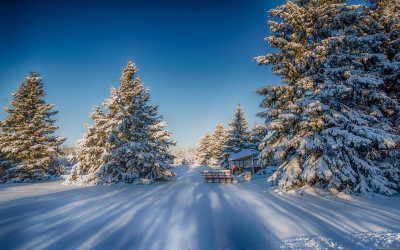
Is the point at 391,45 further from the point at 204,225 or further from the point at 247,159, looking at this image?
the point at 247,159

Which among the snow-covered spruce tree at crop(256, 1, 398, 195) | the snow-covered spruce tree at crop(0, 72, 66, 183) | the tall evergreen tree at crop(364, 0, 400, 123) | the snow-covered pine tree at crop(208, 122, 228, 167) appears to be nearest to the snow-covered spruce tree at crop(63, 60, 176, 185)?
the snow-covered spruce tree at crop(0, 72, 66, 183)

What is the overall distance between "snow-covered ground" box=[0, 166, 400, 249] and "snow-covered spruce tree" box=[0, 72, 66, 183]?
14.1m

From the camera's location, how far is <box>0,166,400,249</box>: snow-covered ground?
14.5 feet

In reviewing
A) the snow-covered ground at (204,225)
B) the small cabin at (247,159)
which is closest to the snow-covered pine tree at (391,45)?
the snow-covered ground at (204,225)

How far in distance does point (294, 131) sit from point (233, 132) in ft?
73.2

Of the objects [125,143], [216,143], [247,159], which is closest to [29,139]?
[125,143]

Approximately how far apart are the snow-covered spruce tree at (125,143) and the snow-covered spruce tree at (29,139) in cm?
653

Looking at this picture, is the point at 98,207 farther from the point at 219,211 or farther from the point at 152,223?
the point at 219,211

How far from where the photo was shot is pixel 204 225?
5.59m

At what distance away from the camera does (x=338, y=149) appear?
30.1 feet

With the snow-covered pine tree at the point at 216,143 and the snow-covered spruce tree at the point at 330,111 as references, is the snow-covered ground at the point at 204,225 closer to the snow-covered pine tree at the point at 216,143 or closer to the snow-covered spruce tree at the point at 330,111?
the snow-covered spruce tree at the point at 330,111

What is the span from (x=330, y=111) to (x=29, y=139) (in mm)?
26120

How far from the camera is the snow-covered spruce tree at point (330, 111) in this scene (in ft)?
29.7

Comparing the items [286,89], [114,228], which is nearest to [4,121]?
[114,228]
